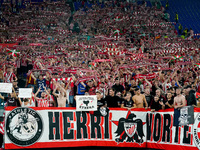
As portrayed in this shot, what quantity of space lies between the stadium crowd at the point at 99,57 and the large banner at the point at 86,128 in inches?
16.0

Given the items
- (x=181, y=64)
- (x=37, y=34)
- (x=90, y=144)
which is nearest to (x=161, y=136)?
(x=90, y=144)

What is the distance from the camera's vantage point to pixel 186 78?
13195 mm

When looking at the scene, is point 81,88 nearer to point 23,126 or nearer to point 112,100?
point 112,100

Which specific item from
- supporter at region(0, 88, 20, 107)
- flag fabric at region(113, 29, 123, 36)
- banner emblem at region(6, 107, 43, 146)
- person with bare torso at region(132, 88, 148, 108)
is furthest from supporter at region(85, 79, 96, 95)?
flag fabric at region(113, 29, 123, 36)

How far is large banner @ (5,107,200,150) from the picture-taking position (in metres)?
8.32

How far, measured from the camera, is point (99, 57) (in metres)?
18.1

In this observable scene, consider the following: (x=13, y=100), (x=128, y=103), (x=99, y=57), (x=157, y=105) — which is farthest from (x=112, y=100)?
(x=99, y=57)

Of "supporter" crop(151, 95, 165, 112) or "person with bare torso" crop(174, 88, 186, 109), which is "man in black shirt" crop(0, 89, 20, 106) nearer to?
"supporter" crop(151, 95, 165, 112)

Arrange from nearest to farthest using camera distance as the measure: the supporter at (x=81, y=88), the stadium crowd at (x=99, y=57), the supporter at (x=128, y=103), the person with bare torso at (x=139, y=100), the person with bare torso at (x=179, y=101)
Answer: the person with bare torso at (x=179, y=101) < the supporter at (x=128, y=103) < the person with bare torso at (x=139, y=100) < the stadium crowd at (x=99, y=57) < the supporter at (x=81, y=88)

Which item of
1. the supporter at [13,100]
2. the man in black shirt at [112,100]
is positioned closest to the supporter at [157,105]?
the man in black shirt at [112,100]

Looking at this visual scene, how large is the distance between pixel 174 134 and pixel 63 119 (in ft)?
10.2

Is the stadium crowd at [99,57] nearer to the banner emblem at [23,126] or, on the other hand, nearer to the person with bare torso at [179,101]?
the person with bare torso at [179,101]

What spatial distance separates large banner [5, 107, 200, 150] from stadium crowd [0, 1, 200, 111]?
407 mm

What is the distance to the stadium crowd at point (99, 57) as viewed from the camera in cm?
988
